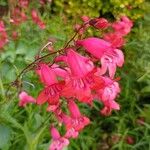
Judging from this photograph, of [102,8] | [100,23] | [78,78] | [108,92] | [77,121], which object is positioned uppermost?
[100,23]

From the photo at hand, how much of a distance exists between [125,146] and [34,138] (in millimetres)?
1552

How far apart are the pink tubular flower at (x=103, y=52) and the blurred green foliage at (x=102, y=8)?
15.2 ft

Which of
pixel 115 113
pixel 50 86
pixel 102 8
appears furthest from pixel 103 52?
pixel 102 8

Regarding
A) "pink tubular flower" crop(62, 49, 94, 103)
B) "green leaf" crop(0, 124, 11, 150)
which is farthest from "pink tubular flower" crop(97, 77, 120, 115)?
"green leaf" crop(0, 124, 11, 150)

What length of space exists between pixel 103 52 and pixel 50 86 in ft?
0.69

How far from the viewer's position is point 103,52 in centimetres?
165

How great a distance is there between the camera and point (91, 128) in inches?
166

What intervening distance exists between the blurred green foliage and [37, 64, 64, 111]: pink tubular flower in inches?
182

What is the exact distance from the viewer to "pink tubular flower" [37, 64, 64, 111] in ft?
5.35

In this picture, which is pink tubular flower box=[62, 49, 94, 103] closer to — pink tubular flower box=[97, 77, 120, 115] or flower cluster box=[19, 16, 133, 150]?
flower cluster box=[19, 16, 133, 150]

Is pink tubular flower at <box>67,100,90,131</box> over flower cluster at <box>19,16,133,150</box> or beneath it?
beneath

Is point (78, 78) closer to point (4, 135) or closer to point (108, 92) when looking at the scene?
point (108, 92)

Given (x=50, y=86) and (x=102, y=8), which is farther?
(x=102, y=8)

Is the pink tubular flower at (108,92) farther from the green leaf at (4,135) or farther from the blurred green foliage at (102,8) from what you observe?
the blurred green foliage at (102,8)
